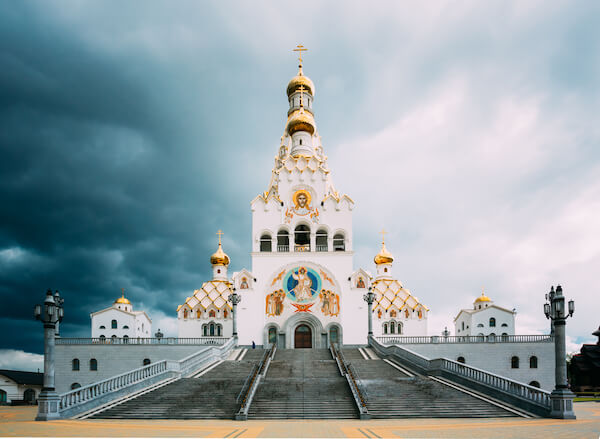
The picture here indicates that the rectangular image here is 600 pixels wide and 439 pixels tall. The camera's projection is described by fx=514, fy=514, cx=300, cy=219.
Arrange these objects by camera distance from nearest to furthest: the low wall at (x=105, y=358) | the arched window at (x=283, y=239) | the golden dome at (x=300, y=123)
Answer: the low wall at (x=105, y=358)
the arched window at (x=283, y=239)
the golden dome at (x=300, y=123)

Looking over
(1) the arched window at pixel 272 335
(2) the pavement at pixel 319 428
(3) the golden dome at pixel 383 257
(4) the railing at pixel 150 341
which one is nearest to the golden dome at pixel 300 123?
(3) the golden dome at pixel 383 257

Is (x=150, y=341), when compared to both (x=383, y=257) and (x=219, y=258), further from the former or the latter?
(x=383, y=257)

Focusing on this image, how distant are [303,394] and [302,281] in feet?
72.0

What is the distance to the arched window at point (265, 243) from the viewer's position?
42381 mm

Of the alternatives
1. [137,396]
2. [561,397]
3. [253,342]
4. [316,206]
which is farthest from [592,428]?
[316,206]

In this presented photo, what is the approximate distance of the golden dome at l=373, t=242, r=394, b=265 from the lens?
56394mm

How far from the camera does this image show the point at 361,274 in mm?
40969

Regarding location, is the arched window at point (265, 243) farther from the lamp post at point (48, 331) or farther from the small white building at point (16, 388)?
the lamp post at point (48, 331)

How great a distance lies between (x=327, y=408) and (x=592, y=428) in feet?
25.5

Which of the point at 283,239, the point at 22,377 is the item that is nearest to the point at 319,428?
the point at 283,239

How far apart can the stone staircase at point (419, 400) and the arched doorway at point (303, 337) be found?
17538 millimetres

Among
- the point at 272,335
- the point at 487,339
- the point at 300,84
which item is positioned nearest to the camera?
the point at 487,339

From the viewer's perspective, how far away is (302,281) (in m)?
40.7

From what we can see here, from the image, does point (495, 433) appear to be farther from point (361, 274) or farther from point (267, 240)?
point (267, 240)
